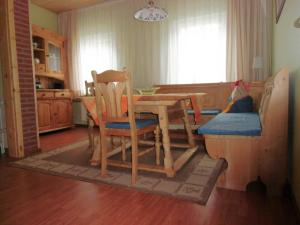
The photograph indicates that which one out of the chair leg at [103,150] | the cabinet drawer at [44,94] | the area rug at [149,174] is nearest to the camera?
the area rug at [149,174]

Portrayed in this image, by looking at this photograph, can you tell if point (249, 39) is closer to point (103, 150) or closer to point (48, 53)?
point (103, 150)

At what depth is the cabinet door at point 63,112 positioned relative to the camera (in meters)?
4.66

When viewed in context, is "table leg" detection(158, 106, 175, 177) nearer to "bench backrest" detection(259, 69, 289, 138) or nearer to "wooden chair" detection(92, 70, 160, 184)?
"wooden chair" detection(92, 70, 160, 184)

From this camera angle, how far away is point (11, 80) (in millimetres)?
2752

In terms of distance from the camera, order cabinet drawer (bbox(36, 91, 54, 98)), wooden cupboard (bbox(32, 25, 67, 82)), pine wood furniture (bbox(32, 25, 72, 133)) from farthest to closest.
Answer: wooden cupboard (bbox(32, 25, 67, 82)) → pine wood furniture (bbox(32, 25, 72, 133)) → cabinet drawer (bbox(36, 91, 54, 98))

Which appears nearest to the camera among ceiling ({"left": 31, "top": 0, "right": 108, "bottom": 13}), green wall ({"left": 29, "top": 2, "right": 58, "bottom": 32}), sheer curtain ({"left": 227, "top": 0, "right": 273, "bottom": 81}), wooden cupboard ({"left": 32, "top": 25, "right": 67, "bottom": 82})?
sheer curtain ({"left": 227, "top": 0, "right": 273, "bottom": 81})

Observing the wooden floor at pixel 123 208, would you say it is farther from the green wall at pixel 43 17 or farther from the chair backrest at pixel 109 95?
the green wall at pixel 43 17

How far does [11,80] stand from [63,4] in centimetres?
287

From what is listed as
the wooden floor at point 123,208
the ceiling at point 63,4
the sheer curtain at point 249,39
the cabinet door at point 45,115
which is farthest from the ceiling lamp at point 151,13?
the cabinet door at point 45,115

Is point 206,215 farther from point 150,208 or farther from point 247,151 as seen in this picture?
point 247,151

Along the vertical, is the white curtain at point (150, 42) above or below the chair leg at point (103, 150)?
above

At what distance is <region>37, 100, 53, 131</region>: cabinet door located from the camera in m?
4.27

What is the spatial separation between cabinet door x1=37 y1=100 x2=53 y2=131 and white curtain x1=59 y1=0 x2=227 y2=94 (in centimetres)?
99

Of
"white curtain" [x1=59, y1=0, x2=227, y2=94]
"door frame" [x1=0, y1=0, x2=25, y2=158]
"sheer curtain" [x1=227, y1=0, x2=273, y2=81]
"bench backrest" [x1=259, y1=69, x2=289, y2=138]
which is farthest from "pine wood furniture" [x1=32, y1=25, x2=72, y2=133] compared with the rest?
"bench backrest" [x1=259, y1=69, x2=289, y2=138]
